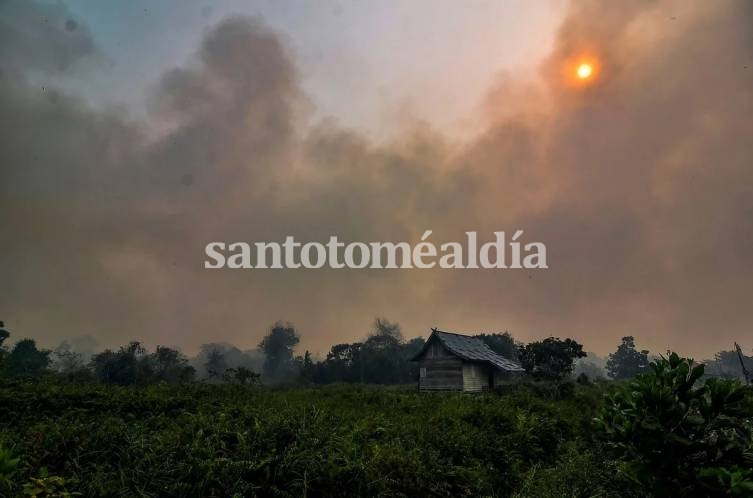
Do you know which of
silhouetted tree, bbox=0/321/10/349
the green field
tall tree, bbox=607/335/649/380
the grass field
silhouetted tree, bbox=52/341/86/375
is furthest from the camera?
tall tree, bbox=607/335/649/380

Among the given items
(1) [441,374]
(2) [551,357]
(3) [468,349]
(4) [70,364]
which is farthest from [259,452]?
(4) [70,364]

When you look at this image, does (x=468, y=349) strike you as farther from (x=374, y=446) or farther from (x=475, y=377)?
(x=374, y=446)

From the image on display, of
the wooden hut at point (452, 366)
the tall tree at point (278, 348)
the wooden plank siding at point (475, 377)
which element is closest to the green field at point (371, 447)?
the wooden hut at point (452, 366)

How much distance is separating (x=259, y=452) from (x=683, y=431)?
6859mm

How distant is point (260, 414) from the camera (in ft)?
35.4

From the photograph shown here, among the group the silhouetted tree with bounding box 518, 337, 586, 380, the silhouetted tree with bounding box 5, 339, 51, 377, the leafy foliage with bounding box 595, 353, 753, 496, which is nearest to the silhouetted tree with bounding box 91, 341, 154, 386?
the silhouetted tree with bounding box 5, 339, 51, 377

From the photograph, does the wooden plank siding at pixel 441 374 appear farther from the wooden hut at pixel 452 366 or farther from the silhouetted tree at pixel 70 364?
the silhouetted tree at pixel 70 364

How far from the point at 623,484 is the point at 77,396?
14046 mm

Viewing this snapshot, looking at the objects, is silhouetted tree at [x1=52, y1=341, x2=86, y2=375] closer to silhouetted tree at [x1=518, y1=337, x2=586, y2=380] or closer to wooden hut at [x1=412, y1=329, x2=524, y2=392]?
wooden hut at [x1=412, y1=329, x2=524, y2=392]

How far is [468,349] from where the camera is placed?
35.2m

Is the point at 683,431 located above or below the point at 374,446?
above

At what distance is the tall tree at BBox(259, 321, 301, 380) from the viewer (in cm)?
9456

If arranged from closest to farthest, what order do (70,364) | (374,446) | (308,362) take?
1. (374,446)
2. (70,364)
3. (308,362)

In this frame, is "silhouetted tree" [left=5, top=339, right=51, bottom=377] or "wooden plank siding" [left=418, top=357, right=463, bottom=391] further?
"silhouetted tree" [left=5, top=339, right=51, bottom=377]
